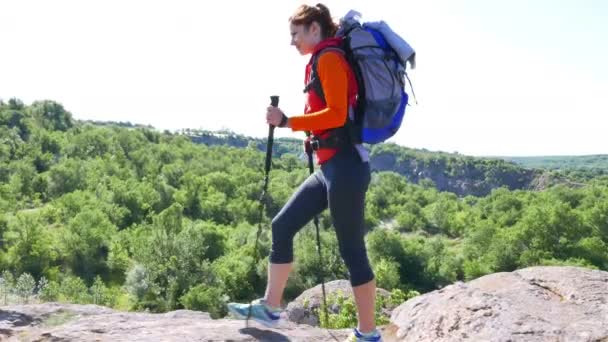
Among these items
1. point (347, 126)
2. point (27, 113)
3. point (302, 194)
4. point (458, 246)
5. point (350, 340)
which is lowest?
point (458, 246)

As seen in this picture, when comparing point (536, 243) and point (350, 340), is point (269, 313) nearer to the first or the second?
point (350, 340)

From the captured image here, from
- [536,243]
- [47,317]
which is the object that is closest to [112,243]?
[536,243]

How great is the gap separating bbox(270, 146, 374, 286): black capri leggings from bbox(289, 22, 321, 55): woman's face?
872mm

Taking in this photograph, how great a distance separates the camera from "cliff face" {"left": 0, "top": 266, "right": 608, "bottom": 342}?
17.0ft

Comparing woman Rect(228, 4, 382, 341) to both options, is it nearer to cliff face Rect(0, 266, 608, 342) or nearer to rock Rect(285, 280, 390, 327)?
cliff face Rect(0, 266, 608, 342)

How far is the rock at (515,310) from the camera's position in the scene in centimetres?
516

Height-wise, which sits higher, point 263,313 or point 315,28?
point 315,28

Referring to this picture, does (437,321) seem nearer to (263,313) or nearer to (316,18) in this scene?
(263,313)

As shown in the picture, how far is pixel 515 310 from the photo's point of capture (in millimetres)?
5484

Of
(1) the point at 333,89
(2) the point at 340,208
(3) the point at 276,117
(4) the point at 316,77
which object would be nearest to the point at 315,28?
(4) the point at 316,77

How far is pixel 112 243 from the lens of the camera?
62.2 m

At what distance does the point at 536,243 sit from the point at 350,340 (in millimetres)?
66162

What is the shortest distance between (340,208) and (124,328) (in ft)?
7.96

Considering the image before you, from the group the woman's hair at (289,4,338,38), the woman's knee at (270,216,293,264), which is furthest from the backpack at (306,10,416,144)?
the woman's knee at (270,216,293,264)
